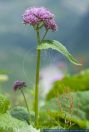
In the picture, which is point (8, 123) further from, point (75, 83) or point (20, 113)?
point (75, 83)

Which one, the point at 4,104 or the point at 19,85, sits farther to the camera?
the point at 19,85

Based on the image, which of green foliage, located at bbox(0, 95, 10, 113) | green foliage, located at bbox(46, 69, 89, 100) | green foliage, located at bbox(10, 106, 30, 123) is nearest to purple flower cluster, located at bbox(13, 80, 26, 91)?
green foliage, located at bbox(10, 106, 30, 123)

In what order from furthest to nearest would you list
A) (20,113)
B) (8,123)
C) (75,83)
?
(75,83) → (20,113) → (8,123)

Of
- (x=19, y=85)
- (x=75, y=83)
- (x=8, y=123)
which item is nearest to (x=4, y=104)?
(x=8, y=123)

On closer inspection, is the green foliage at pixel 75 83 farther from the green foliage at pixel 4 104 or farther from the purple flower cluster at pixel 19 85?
the green foliage at pixel 4 104

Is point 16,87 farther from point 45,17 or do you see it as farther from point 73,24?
point 73,24

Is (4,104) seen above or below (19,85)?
below

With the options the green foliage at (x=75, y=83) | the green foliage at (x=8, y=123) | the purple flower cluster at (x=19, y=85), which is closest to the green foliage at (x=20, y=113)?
the purple flower cluster at (x=19, y=85)
